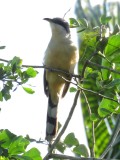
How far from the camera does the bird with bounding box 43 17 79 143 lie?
465 cm

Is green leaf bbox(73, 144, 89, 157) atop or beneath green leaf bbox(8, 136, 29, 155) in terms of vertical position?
beneath

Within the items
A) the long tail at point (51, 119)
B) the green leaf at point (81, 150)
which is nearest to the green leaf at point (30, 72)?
the green leaf at point (81, 150)

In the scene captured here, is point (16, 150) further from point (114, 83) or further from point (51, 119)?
point (51, 119)

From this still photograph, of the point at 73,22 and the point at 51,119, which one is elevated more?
the point at 73,22

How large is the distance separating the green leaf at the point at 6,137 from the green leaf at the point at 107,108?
489 mm

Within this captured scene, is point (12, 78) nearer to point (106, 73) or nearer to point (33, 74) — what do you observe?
point (33, 74)

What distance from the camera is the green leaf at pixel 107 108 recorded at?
256cm

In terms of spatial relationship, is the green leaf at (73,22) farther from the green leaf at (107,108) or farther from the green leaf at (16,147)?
the green leaf at (16,147)

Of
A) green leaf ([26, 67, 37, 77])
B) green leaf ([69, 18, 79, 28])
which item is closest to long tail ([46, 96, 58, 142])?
green leaf ([69, 18, 79, 28])

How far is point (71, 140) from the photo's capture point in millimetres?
2922

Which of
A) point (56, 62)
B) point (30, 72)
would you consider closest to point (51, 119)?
point (56, 62)

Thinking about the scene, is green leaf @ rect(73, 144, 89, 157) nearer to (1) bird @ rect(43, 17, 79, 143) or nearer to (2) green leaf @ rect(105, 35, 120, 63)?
(2) green leaf @ rect(105, 35, 120, 63)

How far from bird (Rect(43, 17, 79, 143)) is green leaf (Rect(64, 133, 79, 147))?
132cm

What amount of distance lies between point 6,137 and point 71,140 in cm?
63
